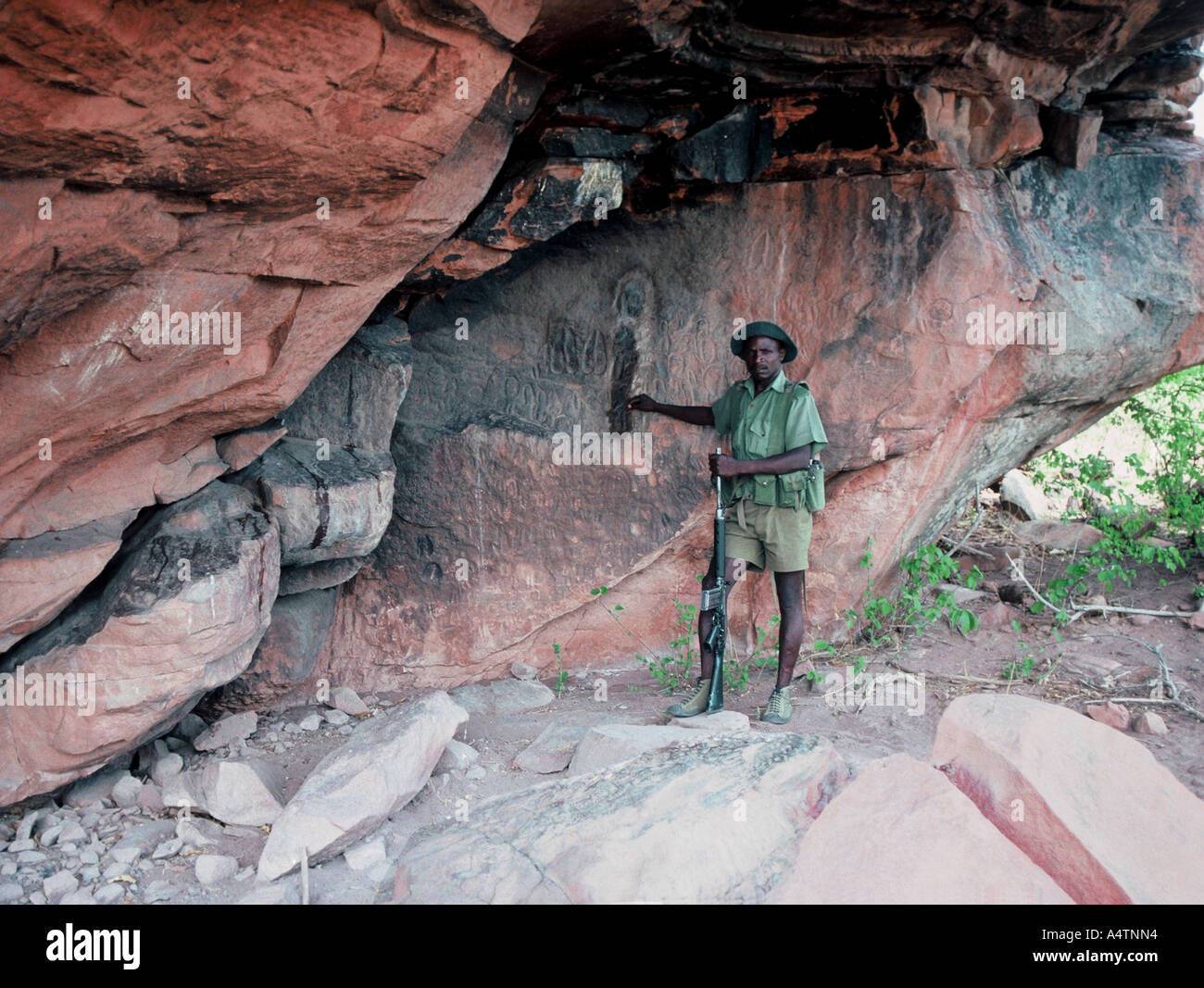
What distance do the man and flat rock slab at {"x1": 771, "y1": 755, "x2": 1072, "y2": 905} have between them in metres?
1.59

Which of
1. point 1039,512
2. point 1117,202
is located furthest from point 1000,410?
point 1039,512

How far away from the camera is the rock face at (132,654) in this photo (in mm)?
3418

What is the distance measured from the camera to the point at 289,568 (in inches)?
173

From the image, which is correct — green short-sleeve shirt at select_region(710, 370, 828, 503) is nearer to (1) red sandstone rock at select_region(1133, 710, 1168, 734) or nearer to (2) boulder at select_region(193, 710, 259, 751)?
(1) red sandstone rock at select_region(1133, 710, 1168, 734)

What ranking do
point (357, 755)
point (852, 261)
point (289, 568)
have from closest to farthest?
point (357, 755) < point (289, 568) < point (852, 261)

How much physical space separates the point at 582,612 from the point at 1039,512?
434 cm

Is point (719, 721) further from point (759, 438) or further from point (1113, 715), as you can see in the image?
point (1113, 715)

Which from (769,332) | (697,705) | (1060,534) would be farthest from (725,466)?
(1060,534)

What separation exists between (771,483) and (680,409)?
0.69 m

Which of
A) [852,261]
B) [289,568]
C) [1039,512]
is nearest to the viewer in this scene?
[289,568]

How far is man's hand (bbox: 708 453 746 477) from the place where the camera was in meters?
4.33

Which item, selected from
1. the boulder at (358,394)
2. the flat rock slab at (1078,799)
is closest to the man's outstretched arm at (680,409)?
the boulder at (358,394)

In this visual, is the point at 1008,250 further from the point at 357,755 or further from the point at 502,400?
the point at 357,755

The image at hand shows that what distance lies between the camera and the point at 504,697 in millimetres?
4836
